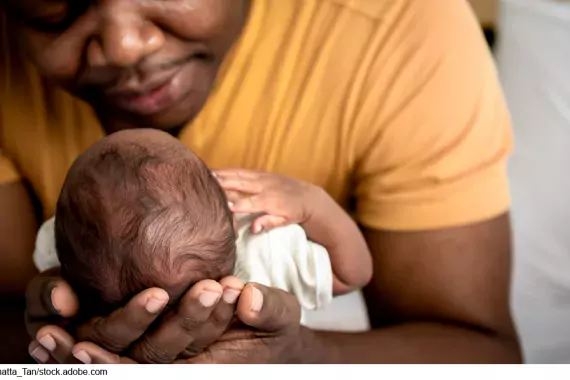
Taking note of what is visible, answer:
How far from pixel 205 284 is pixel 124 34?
230 mm

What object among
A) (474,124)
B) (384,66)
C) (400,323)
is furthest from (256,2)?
(400,323)

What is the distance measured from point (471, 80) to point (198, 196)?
1.05 ft

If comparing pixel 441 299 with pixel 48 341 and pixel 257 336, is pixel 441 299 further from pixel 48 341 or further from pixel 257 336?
pixel 48 341

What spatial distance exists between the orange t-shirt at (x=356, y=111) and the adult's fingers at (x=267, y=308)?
0.57 ft

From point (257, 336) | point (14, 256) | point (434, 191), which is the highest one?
point (434, 191)

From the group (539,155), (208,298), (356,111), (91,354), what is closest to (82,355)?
(91,354)

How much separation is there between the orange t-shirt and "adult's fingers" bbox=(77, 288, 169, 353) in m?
0.17

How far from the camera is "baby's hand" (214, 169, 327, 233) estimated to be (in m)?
0.61

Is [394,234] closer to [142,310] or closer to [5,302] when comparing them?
[142,310]

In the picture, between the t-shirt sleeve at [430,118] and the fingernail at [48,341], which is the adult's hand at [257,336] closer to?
the fingernail at [48,341]

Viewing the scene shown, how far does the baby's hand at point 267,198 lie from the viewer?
0.61 metres

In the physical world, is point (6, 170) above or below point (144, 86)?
below

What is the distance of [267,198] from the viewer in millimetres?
624

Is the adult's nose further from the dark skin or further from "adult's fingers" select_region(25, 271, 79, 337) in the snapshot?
"adult's fingers" select_region(25, 271, 79, 337)
